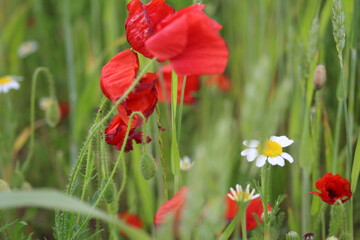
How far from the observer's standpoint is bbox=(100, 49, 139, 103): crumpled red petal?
0.74 m

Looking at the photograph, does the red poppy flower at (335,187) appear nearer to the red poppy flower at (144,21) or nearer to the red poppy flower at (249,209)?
the red poppy flower at (249,209)

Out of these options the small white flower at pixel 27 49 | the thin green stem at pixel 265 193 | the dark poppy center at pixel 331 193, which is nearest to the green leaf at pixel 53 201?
the thin green stem at pixel 265 193

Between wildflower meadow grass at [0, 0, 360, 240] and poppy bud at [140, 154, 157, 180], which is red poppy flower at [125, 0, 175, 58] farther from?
poppy bud at [140, 154, 157, 180]

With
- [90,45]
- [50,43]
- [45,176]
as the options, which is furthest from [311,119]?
[50,43]

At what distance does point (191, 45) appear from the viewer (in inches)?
25.6

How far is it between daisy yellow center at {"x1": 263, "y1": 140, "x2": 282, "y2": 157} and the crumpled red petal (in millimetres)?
235

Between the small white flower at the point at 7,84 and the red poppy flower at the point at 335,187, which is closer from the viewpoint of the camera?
the red poppy flower at the point at 335,187

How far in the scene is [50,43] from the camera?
220cm

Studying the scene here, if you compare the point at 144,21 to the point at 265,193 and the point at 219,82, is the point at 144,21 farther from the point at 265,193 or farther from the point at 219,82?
the point at 219,82

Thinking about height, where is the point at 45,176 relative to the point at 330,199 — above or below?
below

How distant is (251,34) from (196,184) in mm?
1187

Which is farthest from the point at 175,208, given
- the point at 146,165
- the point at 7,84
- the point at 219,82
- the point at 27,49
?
the point at 27,49

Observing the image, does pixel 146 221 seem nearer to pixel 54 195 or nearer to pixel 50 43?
pixel 54 195

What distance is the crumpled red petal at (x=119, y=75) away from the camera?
0.74 metres
